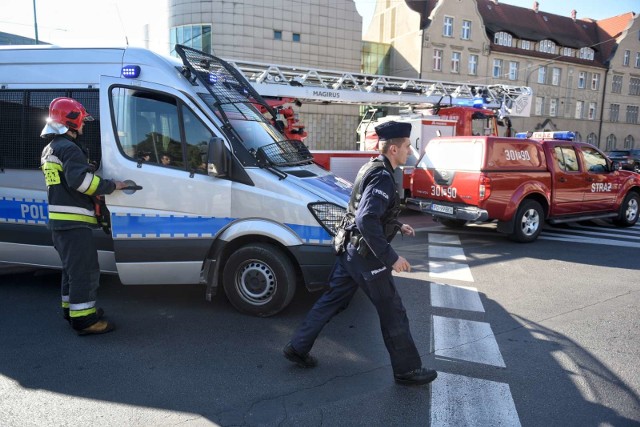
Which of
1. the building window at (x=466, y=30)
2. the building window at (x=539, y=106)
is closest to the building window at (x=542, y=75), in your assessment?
the building window at (x=539, y=106)

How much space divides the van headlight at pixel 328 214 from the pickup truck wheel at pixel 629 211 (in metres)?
8.59

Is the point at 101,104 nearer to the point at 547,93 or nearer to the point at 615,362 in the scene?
the point at 615,362

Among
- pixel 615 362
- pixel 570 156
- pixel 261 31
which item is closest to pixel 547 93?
pixel 261 31

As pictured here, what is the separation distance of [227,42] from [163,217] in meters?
31.0

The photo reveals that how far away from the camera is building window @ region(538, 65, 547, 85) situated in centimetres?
4644

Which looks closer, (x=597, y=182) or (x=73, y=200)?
(x=73, y=200)

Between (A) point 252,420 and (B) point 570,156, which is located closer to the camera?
(A) point 252,420

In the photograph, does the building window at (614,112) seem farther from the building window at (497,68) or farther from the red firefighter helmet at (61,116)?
the red firefighter helmet at (61,116)

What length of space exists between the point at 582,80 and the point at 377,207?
2170 inches

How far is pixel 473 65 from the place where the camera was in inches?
1719

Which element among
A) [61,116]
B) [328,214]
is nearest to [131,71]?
[61,116]

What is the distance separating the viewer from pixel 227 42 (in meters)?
32.7

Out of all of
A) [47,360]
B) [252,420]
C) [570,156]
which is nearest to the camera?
[252,420]

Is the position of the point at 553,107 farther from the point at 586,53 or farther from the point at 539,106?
the point at 586,53
